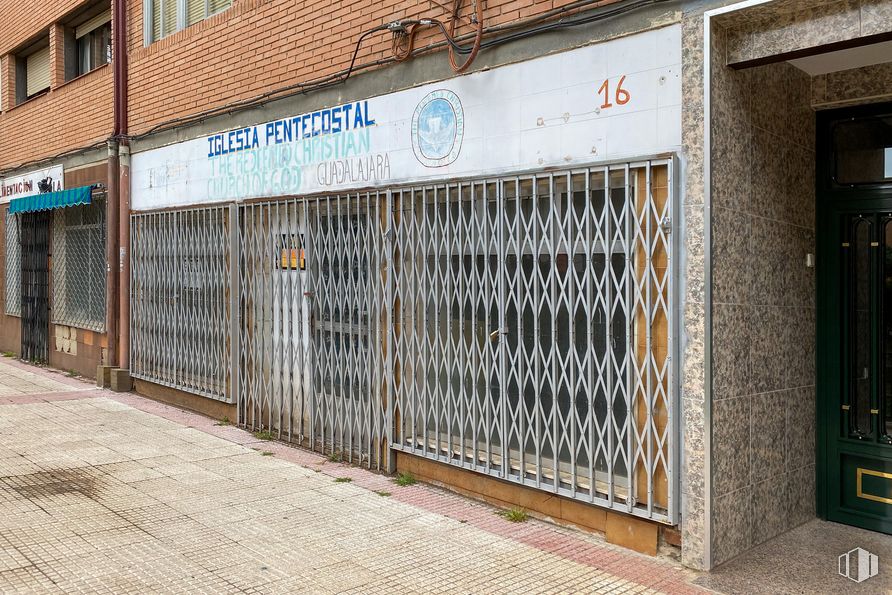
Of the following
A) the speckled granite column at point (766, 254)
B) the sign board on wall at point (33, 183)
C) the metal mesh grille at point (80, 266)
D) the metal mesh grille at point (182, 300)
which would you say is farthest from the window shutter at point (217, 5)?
the speckled granite column at point (766, 254)

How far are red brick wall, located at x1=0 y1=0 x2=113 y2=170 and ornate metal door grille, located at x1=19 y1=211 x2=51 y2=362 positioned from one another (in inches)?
49.4

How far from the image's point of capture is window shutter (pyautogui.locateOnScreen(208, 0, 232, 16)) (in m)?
9.51

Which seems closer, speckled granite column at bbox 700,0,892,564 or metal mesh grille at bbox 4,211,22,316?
speckled granite column at bbox 700,0,892,564

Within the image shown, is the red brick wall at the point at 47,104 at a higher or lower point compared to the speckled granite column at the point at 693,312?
higher

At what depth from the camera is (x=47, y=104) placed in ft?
45.9

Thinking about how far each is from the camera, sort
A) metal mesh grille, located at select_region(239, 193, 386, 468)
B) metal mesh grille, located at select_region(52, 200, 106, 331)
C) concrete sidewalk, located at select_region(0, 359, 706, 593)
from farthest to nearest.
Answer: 1. metal mesh grille, located at select_region(52, 200, 106, 331)
2. metal mesh grille, located at select_region(239, 193, 386, 468)
3. concrete sidewalk, located at select_region(0, 359, 706, 593)

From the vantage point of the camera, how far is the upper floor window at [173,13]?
9.84m

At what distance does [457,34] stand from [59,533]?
480 cm

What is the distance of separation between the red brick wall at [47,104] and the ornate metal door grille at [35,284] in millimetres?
1255

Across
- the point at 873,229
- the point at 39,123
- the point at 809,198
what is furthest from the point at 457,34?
the point at 39,123

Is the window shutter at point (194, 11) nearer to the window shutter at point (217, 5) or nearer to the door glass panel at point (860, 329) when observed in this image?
the window shutter at point (217, 5)

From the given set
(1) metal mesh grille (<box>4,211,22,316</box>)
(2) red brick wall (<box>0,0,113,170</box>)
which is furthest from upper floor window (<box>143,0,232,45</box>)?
(1) metal mesh grille (<box>4,211,22,316</box>)

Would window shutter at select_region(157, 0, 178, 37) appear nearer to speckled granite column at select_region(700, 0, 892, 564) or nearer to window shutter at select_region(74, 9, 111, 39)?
window shutter at select_region(74, 9, 111, 39)

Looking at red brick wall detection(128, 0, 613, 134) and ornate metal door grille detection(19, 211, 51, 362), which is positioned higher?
red brick wall detection(128, 0, 613, 134)
